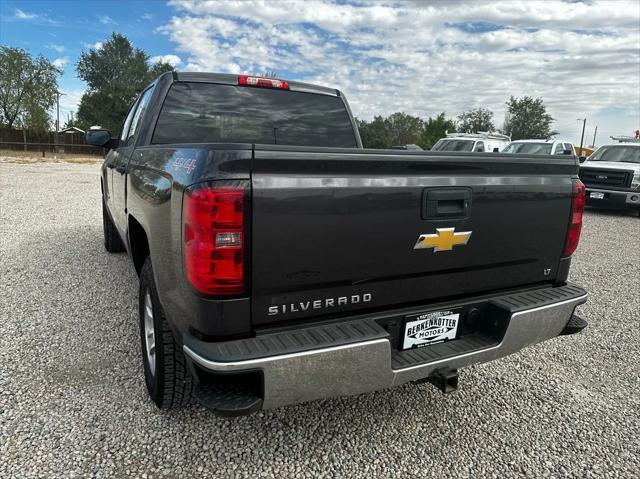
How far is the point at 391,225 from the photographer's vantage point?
2.18 metres

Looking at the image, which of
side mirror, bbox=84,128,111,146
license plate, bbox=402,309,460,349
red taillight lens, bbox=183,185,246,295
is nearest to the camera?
red taillight lens, bbox=183,185,246,295

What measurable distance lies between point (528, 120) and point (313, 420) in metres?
67.1

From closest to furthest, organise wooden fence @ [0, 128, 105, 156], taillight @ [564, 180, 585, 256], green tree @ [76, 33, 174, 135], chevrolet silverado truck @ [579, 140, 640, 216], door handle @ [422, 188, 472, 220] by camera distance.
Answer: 1. door handle @ [422, 188, 472, 220]
2. taillight @ [564, 180, 585, 256]
3. chevrolet silverado truck @ [579, 140, 640, 216]
4. wooden fence @ [0, 128, 105, 156]
5. green tree @ [76, 33, 174, 135]

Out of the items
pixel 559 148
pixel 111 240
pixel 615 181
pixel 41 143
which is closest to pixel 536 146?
pixel 559 148

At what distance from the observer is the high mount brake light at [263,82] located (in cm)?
368

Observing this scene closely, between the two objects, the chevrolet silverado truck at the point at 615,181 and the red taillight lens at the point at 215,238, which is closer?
the red taillight lens at the point at 215,238

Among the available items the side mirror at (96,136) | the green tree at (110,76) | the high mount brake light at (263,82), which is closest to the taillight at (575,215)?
the high mount brake light at (263,82)

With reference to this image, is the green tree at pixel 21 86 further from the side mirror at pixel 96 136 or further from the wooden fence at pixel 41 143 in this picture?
the side mirror at pixel 96 136

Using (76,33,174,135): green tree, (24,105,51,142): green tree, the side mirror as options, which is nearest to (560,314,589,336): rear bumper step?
the side mirror

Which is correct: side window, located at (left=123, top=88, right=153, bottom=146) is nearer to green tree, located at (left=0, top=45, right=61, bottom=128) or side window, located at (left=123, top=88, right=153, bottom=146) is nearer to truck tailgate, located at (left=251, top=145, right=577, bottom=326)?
truck tailgate, located at (left=251, top=145, right=577, bottom=326)

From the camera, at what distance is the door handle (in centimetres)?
226

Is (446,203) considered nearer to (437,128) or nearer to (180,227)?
(180,227)

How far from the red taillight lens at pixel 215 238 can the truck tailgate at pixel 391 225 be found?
0.22 feet

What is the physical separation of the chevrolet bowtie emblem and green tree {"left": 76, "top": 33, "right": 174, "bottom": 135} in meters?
59.6
